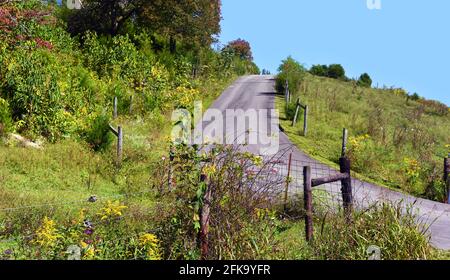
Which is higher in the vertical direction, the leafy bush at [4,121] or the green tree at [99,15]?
the green tree at [99,15]

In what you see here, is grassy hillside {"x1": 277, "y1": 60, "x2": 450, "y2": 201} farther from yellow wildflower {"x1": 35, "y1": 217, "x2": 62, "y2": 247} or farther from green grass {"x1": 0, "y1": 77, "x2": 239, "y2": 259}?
yellow wildflower {"x1": 35, "y1": 217, "x2": 62, "y2": 247}

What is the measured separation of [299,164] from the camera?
16.8 metres

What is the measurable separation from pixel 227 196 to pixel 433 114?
105 ft

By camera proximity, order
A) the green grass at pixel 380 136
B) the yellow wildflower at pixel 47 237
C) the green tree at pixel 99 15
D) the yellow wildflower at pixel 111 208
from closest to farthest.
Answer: the yellow wildflower at pixel 47 237
the yellow wildflower at pixel 111 208
the green grass at pixel 380 136
the green tree at pixel 99 15

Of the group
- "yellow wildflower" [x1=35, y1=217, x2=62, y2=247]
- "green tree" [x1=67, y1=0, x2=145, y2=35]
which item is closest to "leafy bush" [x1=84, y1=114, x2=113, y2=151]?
"yellow wildflower" [x1=35, y1=217, x2=62, y2=247]

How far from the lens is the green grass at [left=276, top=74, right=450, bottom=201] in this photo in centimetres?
1658

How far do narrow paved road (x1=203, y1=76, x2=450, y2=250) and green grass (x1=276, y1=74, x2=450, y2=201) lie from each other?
896mm

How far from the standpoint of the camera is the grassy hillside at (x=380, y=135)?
1662 centimetres

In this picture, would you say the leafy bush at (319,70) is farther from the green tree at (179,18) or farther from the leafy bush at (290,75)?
the green tree at (179,18)

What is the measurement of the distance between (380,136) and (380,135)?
0.56 feet

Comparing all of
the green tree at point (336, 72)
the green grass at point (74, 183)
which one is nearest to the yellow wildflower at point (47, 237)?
the green grass at point (74, 183)

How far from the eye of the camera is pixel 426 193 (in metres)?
15.4

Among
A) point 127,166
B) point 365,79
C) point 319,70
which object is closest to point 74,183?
point 127,166

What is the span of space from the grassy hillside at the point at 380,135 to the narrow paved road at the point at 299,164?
0.99 metres
